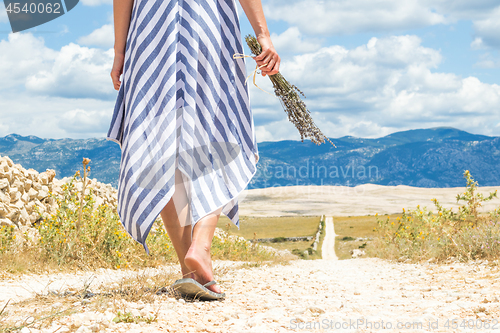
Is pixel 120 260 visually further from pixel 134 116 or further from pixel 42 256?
pixel 134 116

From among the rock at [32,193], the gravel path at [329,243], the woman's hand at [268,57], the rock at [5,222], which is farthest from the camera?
the gravel path at [329,243]

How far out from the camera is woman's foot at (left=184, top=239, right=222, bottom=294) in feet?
7.04

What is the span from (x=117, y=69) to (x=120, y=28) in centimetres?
27

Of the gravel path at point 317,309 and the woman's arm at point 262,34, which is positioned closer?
the gravel path at point 317,309

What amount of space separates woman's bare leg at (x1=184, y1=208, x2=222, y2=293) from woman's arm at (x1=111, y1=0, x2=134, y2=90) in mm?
1227

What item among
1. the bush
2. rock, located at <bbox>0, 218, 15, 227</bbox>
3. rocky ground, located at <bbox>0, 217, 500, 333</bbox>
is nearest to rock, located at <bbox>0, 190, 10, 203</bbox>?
rock, located at <bbox>0, 218, 15, 227</bbox>

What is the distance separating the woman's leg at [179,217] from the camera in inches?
90.4

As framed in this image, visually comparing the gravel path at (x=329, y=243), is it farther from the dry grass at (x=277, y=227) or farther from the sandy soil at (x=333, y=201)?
the sandy soil at (x=333, y=201)

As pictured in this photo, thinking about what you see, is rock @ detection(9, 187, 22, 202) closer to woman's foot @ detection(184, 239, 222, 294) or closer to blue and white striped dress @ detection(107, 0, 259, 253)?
blue and white striped dress @ detection(107, 0, 259, 253)

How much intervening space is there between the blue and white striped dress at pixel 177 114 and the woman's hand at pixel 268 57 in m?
0.22

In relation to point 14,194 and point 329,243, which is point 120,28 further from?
point 329,243

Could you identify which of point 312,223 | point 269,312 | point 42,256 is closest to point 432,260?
point 269,312

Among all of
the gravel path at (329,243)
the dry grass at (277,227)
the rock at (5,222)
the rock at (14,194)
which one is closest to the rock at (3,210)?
the rock at (5,222)

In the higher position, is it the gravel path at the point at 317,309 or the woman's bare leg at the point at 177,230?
the woman's bare leg at the point at 177,230
